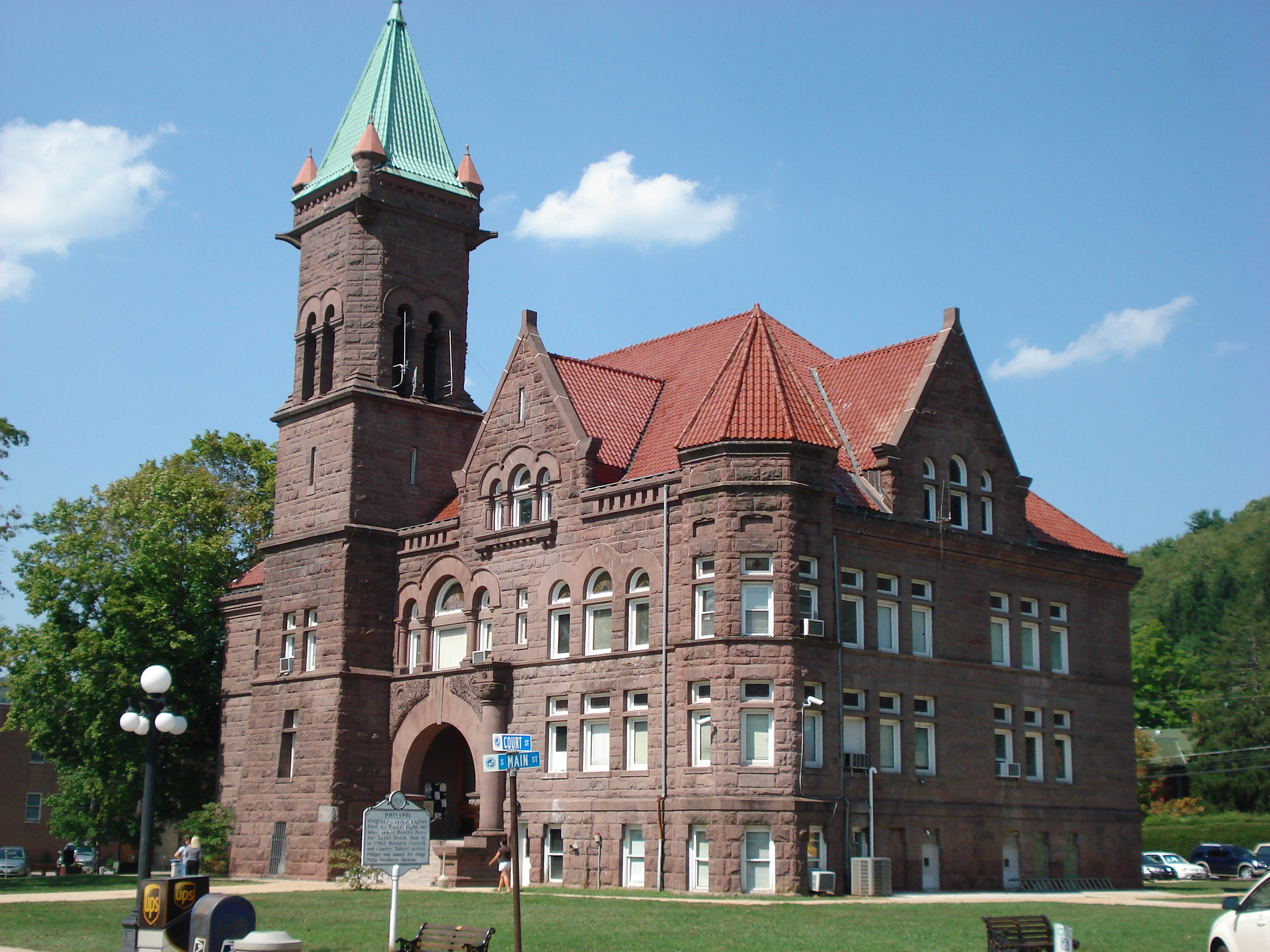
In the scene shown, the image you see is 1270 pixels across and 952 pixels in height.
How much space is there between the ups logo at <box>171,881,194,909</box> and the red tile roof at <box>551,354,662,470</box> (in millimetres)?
21104

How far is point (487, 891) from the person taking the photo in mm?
35344

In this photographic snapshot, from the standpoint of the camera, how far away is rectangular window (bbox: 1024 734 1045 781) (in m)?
40.2

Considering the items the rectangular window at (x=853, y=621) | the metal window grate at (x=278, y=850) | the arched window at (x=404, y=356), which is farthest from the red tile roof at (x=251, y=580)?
the rectangular window at (x=853, y=621)

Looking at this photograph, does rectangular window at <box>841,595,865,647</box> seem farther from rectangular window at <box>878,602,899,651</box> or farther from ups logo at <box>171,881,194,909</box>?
ups logo at <box>171,881,194,909</box>

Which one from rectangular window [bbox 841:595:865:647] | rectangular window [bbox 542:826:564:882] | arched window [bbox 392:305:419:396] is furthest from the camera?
arched window [bbox 392:305:419:396]

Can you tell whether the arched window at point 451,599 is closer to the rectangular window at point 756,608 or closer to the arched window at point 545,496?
the arched window at point 545,496

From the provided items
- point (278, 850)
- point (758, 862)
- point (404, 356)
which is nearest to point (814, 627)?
point (758, 862)

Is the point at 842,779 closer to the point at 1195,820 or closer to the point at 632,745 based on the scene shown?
the point at 632,745

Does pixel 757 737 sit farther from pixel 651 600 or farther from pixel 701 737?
pixel 651 600

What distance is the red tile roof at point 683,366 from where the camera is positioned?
132 feet

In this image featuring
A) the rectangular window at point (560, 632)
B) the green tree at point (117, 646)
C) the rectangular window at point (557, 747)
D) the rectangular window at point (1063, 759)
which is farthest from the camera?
the green tree at point (117, 646)

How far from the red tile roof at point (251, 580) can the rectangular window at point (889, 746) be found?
25.3m

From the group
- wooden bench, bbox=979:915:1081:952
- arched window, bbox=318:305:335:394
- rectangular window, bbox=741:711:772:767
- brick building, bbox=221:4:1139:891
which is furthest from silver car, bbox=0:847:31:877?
wooden bench, bbox=979:915:1081:952

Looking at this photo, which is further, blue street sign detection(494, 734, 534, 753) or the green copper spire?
the green copper spire
